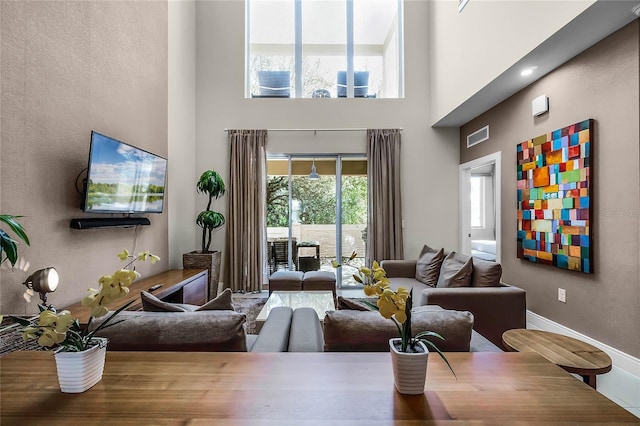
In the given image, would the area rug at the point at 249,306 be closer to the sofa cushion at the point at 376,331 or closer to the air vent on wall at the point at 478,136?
the sofa cushion at the point at 376,331

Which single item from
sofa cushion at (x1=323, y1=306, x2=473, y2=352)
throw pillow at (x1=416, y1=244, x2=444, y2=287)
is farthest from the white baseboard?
sofa cushion at (x1=323, y1=306, x2=473, y2=352)

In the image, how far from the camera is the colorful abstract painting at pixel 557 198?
2.69m

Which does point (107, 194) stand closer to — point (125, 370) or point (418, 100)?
point (125, 370)

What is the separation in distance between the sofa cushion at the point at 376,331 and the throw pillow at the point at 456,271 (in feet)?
5.22

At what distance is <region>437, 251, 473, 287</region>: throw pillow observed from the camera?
286 centimetres

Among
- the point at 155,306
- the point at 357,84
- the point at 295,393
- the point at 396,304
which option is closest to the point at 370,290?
the point at 396,304

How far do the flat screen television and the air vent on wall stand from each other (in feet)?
13.9

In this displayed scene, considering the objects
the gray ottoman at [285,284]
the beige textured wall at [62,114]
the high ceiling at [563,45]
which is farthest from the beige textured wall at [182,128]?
the high ceiling at [563,45]

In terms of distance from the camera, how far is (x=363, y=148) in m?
5.20

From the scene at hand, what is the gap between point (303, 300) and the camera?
3289 mm

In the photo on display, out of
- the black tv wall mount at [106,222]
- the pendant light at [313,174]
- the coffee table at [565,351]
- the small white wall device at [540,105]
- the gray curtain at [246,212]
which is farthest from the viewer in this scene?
the pendant light at [313,174]

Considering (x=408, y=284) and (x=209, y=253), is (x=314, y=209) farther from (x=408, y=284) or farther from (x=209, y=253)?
(x=408, y=284)

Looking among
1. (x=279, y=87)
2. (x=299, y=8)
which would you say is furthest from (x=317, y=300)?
(x=299, y=8)

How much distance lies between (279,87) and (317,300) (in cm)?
370
